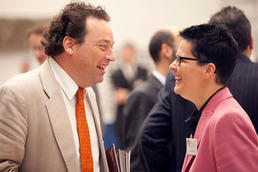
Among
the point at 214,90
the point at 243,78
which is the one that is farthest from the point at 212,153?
the point at 243,78

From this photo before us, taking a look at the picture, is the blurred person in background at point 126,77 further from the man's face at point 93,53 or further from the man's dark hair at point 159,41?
the man's face at point 93,53

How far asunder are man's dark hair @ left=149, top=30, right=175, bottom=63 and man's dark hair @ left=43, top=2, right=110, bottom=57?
1302mm

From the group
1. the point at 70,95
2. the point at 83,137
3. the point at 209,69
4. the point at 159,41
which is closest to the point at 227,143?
the point at 209,69

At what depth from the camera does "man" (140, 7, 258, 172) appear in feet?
7.84

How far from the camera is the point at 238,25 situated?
2.52 meters

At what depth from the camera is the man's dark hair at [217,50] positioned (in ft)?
6.29

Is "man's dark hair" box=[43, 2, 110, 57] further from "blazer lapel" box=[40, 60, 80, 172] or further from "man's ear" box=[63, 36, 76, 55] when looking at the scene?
"blazer lapel" box=[40, 60, 80, 172]

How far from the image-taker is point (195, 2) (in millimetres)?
7691

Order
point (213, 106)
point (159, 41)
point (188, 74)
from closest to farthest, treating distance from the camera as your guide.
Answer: point (213, 106)
point (188, 74)
point (159, 41)

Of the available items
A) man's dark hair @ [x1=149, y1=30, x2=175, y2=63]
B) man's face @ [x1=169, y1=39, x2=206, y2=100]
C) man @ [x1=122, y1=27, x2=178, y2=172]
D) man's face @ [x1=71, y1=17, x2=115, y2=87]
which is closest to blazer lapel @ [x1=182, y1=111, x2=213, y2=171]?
man's face @ [x1=169, y1=39, x2=206, y2=100]

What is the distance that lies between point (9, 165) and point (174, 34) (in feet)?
6.97

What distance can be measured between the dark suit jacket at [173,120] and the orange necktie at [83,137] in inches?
26.2

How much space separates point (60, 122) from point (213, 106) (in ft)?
2.50

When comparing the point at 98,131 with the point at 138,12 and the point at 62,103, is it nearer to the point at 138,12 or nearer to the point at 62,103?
the point at 62,103
